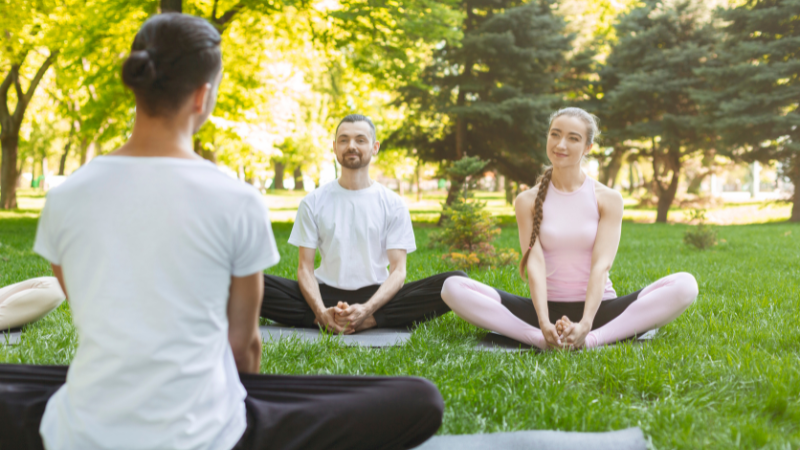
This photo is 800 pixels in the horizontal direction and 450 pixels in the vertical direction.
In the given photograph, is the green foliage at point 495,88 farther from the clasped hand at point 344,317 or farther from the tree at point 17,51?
the clasped hand at point 344,317

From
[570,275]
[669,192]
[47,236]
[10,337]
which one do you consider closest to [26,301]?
[10,337]

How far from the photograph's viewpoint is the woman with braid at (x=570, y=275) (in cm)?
389

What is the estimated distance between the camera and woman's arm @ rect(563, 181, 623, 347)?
3723 mm

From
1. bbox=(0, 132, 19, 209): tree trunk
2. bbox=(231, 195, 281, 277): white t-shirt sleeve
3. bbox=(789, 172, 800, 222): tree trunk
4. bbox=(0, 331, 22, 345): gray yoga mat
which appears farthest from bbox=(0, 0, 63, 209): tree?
bbox=(789, 172, 800, 222): tree trunk

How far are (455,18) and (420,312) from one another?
400 inches

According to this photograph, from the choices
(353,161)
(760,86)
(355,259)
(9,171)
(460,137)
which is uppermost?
(760,86)

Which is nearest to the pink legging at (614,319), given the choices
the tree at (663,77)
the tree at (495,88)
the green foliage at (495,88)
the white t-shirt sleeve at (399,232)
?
the white t-shirt sleeve at (399,232)

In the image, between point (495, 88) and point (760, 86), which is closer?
point (495, 88)

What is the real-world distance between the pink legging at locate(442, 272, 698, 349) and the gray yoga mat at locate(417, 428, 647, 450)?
1426mm

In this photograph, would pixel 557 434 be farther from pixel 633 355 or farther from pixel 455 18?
pixel 455 18

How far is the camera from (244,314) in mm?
1829

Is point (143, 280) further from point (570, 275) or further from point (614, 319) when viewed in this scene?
point (614, 319)

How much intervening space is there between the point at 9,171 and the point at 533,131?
1746 centimetres

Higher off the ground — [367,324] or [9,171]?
[9,171]
